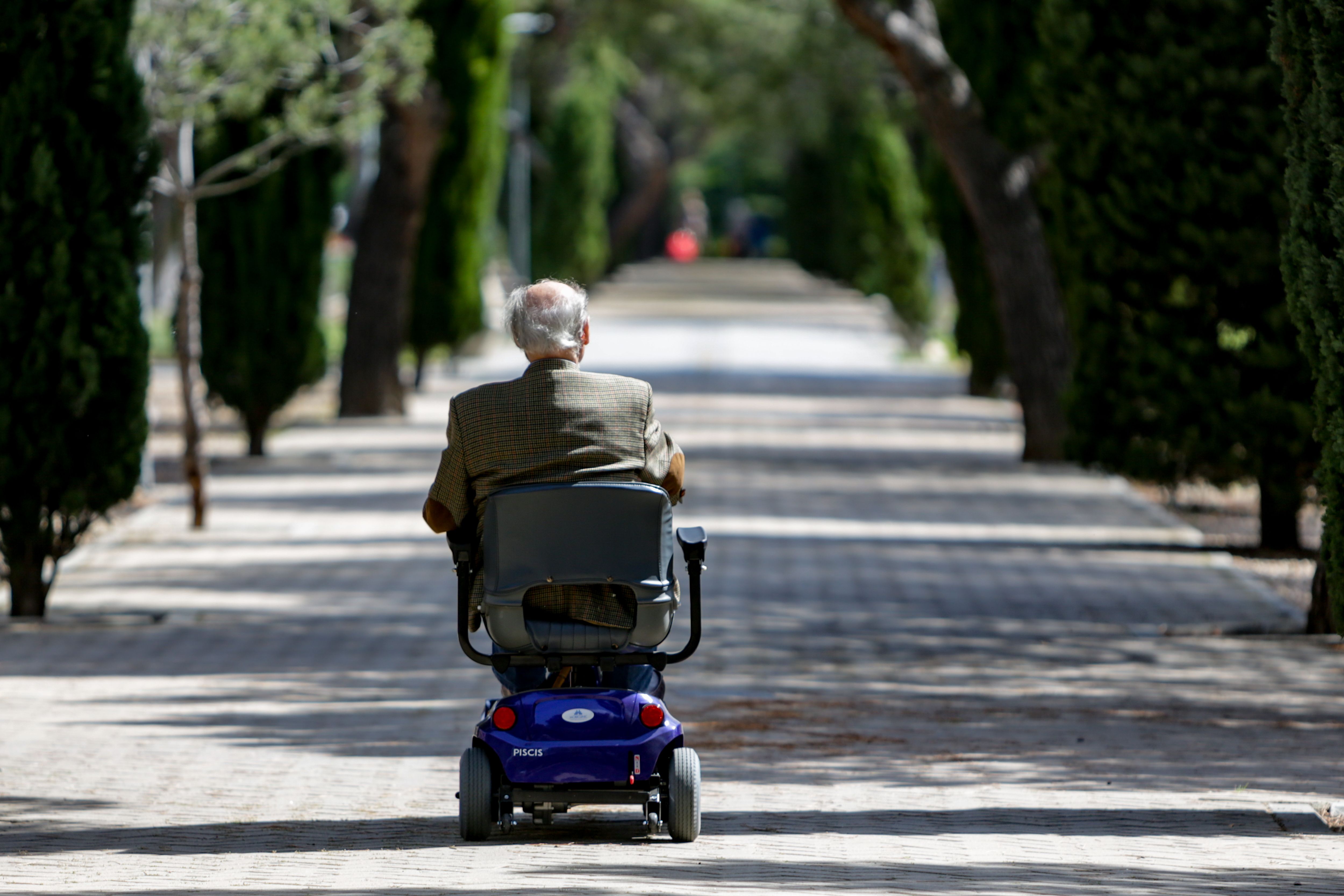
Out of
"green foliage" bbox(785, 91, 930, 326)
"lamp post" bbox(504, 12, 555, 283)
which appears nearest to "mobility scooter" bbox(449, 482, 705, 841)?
"green foliage" bbox(785, 91, 930, 326)

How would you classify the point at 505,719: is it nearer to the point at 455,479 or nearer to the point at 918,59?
the point at 455,479

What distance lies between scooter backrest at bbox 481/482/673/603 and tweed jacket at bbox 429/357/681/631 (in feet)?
0.31

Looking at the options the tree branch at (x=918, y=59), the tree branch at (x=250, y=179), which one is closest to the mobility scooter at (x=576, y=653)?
the tree branch at (x=250, y=179)

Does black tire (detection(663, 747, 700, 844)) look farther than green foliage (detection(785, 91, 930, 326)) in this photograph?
No

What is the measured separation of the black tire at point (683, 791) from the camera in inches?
225

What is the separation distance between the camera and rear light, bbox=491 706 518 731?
18.8ft

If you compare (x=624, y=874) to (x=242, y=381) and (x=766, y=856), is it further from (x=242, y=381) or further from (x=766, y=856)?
(x=242, y=381)

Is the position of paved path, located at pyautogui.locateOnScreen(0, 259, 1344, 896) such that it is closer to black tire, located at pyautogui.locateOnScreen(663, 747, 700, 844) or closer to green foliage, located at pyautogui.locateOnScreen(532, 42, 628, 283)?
black tire, located at pyautogui.locateOnScreen(663, 747, 700, 844)

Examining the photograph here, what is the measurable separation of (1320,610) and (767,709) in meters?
3.24

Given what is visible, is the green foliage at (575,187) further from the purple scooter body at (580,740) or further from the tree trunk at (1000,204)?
the purple scooter body at (580,740)

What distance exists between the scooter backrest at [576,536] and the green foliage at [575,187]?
38.8 metres

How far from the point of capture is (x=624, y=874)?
5324 millimetres

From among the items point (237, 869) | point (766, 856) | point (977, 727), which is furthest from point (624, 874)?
point (977, 727)

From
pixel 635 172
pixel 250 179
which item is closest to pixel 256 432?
pixel 250 179
